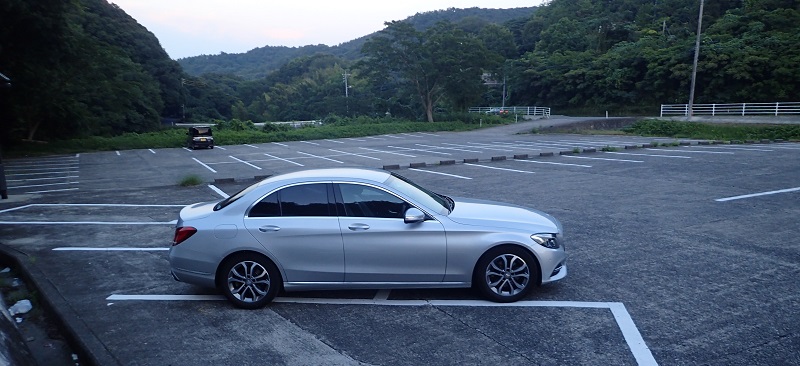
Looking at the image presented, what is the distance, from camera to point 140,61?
2544 inches

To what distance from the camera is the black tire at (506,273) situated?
5.42 metres

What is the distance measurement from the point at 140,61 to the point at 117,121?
63.7 ft

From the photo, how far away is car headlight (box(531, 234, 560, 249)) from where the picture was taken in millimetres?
5471

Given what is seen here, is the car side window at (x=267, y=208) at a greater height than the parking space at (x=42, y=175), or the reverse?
the car side window at (x=267, y=208)

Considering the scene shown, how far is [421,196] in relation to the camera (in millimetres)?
5953

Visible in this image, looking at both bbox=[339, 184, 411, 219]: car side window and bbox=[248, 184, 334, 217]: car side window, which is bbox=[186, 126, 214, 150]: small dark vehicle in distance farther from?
bbox=[339, 184, 411, 219]: car side window

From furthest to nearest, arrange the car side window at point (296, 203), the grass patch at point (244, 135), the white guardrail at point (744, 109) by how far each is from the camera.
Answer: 1. the white guardrail at point (744, 109)
2. the grass patch at point (244, 135)
3. the car side window at point (296, 203)

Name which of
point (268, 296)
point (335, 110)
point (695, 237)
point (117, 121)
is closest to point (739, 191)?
point (695, 237)

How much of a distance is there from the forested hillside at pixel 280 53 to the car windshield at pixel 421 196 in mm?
137041

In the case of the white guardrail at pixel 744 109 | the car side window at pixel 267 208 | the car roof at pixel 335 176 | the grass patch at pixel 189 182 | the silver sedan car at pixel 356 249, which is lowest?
the grass patch at pixel 189 182

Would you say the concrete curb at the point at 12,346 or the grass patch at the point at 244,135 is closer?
the concrete curb at the point at 12,346

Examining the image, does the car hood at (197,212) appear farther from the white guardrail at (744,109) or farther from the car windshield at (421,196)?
the white guardrail at (744,109)

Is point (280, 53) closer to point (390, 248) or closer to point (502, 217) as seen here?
point (502, 217)

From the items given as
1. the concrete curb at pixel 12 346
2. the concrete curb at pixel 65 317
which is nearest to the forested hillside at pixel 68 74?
the concrete curb at pixel 65 317
